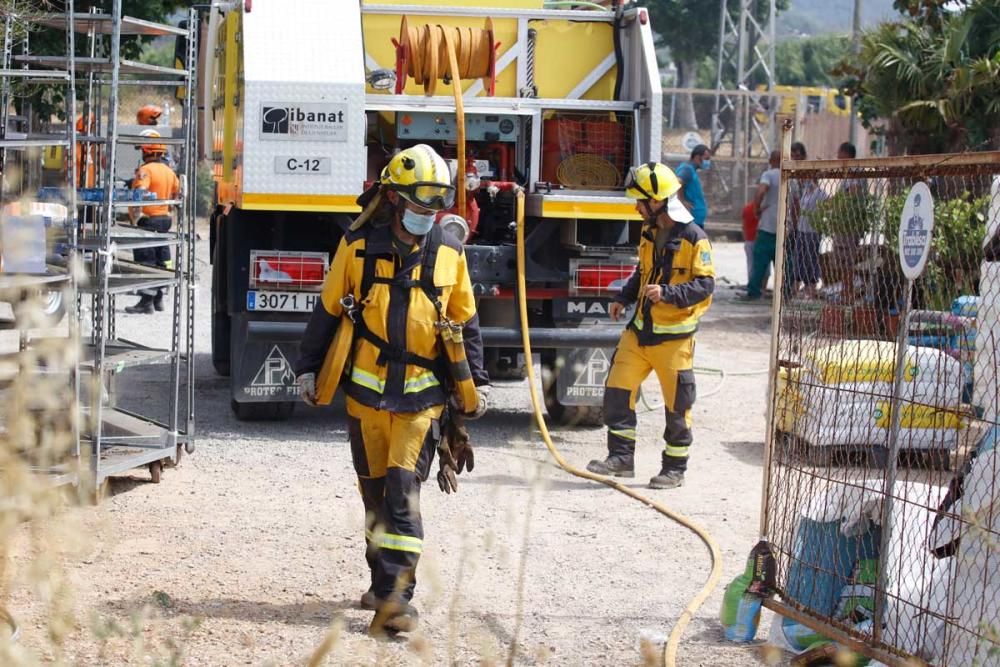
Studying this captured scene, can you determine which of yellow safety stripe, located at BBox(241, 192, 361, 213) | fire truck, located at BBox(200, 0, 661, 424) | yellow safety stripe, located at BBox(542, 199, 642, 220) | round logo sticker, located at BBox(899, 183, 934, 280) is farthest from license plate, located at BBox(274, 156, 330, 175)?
round logo sticker, located at BBox(899, 183, 934, 280)

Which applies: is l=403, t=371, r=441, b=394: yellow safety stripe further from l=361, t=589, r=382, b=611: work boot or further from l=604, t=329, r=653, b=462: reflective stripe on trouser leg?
l=604, t=329, r=653, b=462: reflective stripe on trouser leg

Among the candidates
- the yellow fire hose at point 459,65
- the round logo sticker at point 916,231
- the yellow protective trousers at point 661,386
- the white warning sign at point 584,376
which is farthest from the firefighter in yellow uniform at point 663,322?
the round logo sticker at point 916,231

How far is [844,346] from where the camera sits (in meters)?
5.40

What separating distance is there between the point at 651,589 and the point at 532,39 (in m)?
4.59

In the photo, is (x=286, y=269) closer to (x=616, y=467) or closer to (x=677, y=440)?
(x=616, y=467)

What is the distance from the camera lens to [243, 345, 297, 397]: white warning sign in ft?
29.5

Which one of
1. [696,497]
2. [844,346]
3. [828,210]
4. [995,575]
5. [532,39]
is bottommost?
[696,497]

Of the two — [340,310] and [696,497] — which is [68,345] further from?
[696,497]

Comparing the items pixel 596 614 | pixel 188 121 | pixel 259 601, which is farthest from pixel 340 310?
pixel 188 121

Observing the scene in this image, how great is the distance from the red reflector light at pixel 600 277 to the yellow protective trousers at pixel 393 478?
375 cm

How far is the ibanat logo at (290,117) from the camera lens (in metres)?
8.46

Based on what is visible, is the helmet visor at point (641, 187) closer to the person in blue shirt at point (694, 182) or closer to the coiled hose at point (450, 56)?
the coiled hose at point (450, 56)

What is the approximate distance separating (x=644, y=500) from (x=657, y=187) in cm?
170

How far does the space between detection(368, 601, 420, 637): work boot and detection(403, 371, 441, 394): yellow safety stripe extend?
787 millimetres
